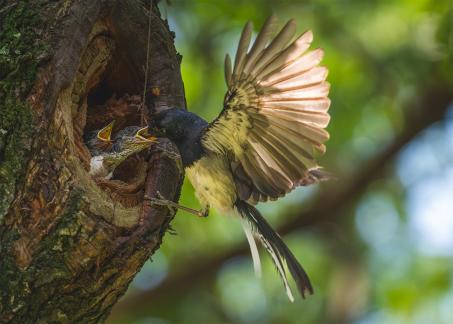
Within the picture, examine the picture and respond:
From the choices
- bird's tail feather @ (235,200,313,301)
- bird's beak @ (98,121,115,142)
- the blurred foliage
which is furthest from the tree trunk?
the blurred foliage

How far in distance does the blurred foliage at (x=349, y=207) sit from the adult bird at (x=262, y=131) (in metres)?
2.85

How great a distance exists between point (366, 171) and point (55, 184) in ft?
16.5

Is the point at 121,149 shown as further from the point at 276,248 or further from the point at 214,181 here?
the point at 276,248

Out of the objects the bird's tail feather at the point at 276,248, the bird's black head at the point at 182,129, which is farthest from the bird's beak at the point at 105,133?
the bird's tail feather at the point at 276,248

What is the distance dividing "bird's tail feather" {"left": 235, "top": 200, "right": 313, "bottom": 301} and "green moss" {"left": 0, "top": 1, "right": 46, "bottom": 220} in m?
1.62

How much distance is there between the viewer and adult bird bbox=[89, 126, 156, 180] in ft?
15.2

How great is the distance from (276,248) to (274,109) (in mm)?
995

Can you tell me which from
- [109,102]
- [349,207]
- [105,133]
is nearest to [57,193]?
[109,102]

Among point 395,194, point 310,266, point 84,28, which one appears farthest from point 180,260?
point 84,28

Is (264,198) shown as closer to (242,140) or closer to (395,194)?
(242,140)

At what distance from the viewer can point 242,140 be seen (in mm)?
4172

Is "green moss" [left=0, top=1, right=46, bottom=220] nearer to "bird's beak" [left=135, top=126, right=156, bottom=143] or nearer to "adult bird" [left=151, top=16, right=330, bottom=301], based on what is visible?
"adult bird" [left=151, top=16, right=330, bottom=301]

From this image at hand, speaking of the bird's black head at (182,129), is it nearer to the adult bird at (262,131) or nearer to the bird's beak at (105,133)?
the adult bird at (262,131)

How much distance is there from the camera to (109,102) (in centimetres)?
477
